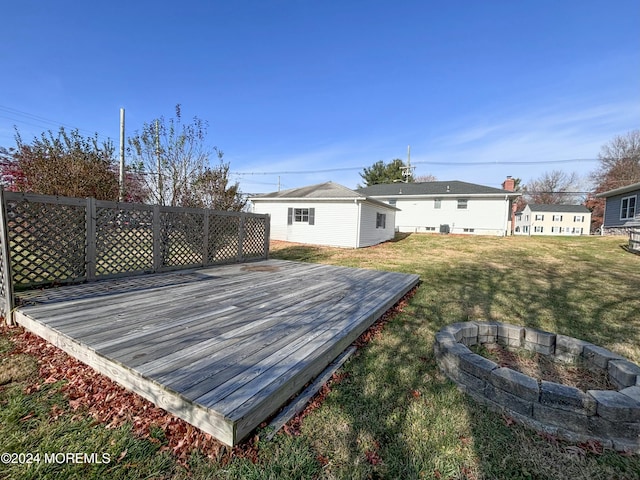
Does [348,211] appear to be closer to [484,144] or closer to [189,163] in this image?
[189,163]

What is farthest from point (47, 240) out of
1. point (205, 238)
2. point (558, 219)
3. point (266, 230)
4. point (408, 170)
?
point (558, 219)

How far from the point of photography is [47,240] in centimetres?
373

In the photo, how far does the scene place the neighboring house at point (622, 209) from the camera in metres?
15.0

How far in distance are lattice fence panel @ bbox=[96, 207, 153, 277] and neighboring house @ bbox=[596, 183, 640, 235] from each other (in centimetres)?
2162

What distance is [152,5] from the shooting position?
7973 millimetres

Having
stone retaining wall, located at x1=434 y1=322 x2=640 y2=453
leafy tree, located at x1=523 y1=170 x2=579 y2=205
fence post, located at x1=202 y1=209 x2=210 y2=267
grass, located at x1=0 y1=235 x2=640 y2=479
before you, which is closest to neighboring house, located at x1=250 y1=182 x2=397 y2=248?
fence post, located at x1=202 y1=209 x2=210 y2=267

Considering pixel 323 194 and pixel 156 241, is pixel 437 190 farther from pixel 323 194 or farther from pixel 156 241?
pixel 156 241

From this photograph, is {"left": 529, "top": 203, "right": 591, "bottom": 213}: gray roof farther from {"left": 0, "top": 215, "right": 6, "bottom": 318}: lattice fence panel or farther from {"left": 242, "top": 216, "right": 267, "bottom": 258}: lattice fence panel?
{"left": 0, "top": 215, "right": 6, "bottom": 318}: lattice fence panel

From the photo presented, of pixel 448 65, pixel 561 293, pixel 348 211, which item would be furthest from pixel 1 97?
pixel 561 293

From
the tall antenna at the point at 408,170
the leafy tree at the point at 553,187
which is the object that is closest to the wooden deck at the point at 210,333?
the tall antenna at the point at 408,170

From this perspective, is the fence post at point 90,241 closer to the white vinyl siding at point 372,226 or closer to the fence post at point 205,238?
the fence post at point 205,238

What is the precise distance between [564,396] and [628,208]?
2199cm

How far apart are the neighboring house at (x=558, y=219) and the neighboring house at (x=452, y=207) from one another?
20.5m

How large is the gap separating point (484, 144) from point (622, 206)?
876 centimetres
